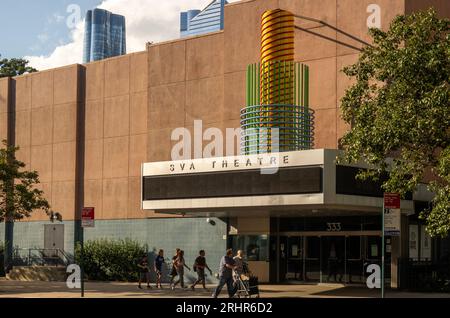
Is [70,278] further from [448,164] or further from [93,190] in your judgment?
[448,164]

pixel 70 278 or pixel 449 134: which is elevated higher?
pixel 449 134

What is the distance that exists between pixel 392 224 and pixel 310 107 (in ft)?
44.8

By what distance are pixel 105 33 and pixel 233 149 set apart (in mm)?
95503

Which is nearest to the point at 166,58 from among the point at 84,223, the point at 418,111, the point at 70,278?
the point at 70,278

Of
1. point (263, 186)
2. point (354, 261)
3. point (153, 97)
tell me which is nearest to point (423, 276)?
point (354, 261)

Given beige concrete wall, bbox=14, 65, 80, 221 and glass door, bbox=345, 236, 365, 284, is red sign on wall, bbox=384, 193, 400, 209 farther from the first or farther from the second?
beige concrete wall, bbox=14, 65, 80, 221

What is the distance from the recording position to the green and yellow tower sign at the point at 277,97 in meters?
31.2

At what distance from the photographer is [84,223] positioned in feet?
88.3

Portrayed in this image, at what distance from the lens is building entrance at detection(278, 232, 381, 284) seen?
33.6m

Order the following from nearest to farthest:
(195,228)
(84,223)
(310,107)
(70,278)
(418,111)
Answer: (418,111) < (84,223) < (310,107) < (195,228) < (70,278)

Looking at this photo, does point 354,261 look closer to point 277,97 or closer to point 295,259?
point 295,259

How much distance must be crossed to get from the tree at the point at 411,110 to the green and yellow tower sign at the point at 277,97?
6671 mm

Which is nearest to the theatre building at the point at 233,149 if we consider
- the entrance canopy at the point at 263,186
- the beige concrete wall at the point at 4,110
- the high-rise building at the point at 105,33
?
the entrance canopy at the point at 263,186

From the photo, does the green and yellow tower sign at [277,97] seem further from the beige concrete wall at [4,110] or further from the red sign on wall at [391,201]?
the beige concrete wall at [4,110]
